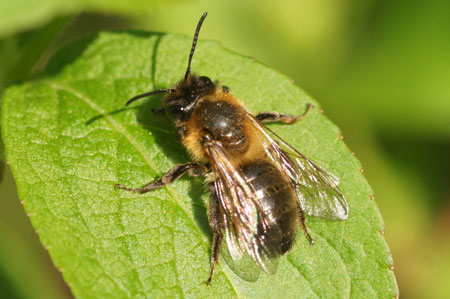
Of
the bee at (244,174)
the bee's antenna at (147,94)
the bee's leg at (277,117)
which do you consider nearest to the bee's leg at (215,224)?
the bee at (244,174)

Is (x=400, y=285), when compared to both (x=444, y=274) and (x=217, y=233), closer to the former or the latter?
(x=444, y=274)

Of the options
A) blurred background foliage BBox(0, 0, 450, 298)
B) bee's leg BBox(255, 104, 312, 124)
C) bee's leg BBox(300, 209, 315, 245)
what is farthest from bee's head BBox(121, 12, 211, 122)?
blurred background foliage BBox(0, 0, 450, 298)

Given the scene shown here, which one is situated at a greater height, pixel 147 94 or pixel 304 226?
pixel 147 94

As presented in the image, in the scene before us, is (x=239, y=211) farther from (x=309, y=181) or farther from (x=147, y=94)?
(x=147, y=94)

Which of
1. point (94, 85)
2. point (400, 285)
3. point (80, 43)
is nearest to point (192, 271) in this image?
point (94, 85)

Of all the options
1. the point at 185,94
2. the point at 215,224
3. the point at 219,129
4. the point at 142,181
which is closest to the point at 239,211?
the point at 215,224

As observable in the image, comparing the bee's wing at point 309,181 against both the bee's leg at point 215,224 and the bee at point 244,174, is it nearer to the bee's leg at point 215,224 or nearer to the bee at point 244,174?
the bee at point 244,174

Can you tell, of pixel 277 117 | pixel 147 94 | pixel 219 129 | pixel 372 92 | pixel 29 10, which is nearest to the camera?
pixel 29 10
